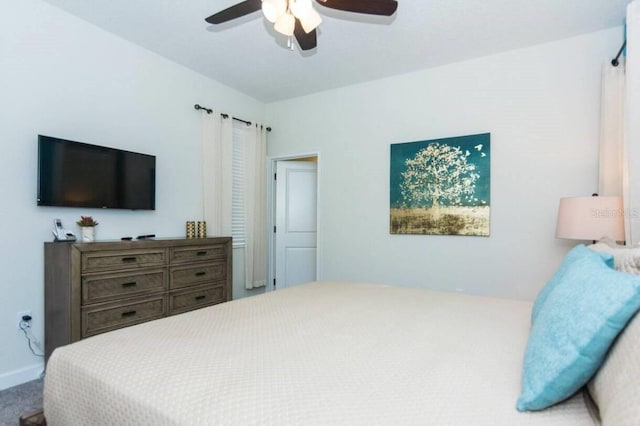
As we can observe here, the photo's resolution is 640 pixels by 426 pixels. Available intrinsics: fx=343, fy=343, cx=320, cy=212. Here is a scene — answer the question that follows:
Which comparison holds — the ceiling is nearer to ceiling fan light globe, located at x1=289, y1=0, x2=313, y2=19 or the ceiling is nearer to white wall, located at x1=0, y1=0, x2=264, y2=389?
white wall, located at x1=0, y1=0, x2=264, y2=389

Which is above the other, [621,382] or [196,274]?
[621,382]

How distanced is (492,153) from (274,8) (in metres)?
2.44

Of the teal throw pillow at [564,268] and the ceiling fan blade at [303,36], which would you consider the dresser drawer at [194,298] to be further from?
the teal throw pillow at [564,268]

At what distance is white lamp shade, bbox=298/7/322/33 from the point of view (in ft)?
6.29

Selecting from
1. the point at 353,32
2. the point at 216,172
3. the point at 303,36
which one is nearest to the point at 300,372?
the point at 303,36

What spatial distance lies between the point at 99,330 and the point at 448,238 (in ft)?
10.3

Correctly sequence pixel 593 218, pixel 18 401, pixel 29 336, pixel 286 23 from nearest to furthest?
pixel 286 23, pixel 18 401, pixel 593 218, pixel 29 336

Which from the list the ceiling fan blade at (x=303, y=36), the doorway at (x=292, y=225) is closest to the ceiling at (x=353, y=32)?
the ceiling fan blade at (x=303, y=36)

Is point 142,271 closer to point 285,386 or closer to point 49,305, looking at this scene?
point 49,305

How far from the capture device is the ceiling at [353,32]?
259 centimetres

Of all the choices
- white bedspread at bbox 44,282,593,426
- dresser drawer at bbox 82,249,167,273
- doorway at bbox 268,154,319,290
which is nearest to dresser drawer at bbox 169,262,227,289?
dresser drawer at bbox 82,249,167,273

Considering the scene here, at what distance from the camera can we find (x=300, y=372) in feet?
3.40

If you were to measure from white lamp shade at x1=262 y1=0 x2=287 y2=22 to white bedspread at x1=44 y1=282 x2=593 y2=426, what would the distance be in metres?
1.63

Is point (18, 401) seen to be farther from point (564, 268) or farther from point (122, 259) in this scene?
point (564, 268)
